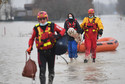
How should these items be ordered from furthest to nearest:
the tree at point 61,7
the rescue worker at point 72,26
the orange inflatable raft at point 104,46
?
1. the tree at point 61,7
2. the orange inflatable raft at point 104,46
3. the rescue worker at point 72,26

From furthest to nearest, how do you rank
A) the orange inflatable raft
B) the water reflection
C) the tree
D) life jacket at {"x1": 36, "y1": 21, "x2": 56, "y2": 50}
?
the tree
the orange inflatable raft
the water reflection
life jacket at {"x1": 36, "y1": 21, "x2": 56, "y2": 50}

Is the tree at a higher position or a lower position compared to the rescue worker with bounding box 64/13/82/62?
lower

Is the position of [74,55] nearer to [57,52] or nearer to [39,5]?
[57,52]

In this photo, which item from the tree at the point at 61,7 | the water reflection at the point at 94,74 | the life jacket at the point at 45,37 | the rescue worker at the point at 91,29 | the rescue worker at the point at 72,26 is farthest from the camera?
the tree at the point at 61,7

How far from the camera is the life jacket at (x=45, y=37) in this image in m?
7.79

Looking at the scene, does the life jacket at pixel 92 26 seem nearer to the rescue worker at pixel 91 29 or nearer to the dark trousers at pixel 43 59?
the rescue worker at pixel 91 29

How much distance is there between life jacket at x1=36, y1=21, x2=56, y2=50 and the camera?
25.6 feet

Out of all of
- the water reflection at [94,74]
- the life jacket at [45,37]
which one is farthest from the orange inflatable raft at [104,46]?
the life jacket at [45,37]

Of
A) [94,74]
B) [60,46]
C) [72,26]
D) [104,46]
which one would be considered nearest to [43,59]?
[60,46]

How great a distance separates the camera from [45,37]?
7789 millimetres

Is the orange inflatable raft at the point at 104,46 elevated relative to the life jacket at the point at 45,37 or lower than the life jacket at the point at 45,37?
lower

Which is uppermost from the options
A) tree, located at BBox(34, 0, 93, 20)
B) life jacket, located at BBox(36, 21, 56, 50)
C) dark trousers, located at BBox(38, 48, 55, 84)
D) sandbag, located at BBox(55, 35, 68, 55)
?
life jacket, located at BBox(36, 21, 56, 50)

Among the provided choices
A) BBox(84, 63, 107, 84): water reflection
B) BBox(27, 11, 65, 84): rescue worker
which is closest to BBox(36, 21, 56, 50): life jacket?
BBox(27, 11, 65, 84): rescue worker

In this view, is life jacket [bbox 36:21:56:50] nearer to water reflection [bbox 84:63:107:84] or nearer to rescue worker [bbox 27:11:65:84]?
rescue worker [bbox 27:11:65:84]
